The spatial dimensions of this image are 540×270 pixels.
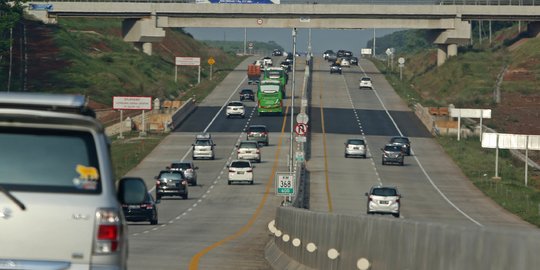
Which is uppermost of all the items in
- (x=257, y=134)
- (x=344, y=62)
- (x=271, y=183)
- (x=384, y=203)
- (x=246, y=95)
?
(x=344, y=62)

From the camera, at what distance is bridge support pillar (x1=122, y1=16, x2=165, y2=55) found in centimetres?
14738

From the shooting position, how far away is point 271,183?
75.4m

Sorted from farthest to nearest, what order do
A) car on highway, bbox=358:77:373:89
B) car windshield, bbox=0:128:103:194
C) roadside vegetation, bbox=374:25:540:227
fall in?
car on highway, bbox=358:77:373:89, roadside vegetation, bbox=374:25:540:227, car windshield, bbox=0:128:103:194

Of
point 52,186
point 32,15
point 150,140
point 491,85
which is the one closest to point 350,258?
point 52,186

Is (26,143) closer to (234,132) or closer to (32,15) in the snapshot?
(234,132)

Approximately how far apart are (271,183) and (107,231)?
2540 inches

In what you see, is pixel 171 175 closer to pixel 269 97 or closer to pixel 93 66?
pixel 269 97

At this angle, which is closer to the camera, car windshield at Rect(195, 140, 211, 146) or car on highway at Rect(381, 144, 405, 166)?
car on highway at Rect(381, 144, 405, 166)

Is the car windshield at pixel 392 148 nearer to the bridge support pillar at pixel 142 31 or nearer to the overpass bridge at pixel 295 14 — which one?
the overpass bridge at pixel 295 14

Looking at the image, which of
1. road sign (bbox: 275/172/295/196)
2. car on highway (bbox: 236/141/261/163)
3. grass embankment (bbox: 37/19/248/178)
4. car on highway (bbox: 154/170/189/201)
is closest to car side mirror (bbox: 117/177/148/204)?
road sign (bbox: 275/172/295/196)

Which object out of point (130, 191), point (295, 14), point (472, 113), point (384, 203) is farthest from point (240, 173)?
point (295, 14)

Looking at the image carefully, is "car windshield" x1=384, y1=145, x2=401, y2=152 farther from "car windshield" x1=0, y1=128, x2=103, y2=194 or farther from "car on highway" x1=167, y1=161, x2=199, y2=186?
"car windshield" x1=0, y1=128, x2=103, y2=194

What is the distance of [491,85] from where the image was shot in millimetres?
140875

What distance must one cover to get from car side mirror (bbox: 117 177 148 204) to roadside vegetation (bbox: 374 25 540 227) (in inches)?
1960
